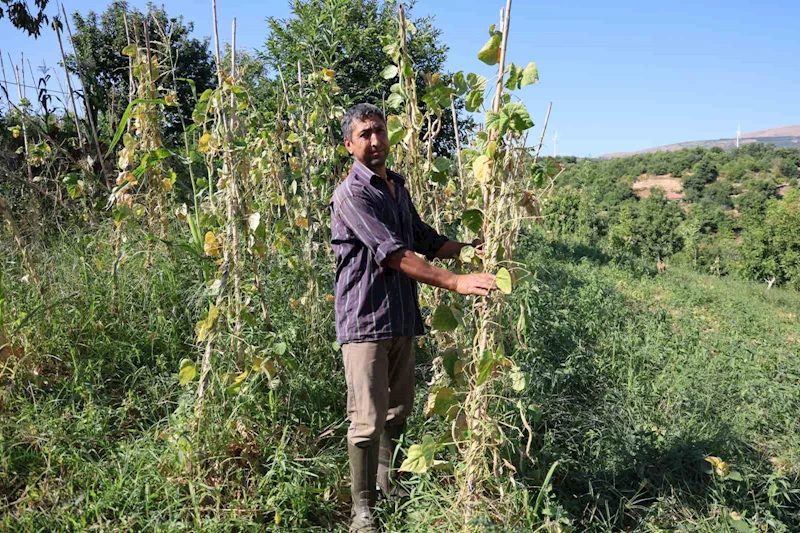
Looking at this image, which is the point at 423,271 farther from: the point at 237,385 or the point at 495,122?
the point at 237,385

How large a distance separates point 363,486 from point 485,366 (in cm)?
71

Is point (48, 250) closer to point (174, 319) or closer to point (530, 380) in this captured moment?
point (174, 319)

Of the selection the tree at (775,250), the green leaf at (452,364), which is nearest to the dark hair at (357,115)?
the green leaf at (452,364)

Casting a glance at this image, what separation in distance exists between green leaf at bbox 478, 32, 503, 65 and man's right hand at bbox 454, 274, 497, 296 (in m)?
0.72

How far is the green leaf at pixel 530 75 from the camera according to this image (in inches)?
69.5

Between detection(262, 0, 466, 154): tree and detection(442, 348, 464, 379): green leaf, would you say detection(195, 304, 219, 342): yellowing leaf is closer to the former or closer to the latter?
detection(442, 348, 464, 379): green leaf

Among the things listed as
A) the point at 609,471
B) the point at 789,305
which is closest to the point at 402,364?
the point at 609,471

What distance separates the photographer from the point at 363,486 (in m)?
2.14

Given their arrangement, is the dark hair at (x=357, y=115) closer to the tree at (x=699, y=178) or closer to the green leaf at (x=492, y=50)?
the green leaf at (x=492, y=50)

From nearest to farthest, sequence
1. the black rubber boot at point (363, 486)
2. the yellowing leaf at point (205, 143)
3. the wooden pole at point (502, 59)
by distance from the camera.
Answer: the wooden pole at point (502, 59) → the black rubber boot at point (363, 486) → the yellowing leaf at point (205, 143)

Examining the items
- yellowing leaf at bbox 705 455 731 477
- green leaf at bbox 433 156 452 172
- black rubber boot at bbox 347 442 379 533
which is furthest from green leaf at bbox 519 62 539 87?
yellowing leaf at bbox 705 455 731 477

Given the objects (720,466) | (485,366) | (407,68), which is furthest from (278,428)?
(720,466)

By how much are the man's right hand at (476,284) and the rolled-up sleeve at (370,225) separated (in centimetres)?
22

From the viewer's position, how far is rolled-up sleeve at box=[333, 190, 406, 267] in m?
1.85
